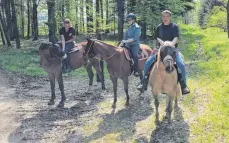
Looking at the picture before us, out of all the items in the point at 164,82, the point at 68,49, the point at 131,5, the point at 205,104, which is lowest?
the point at 205,104

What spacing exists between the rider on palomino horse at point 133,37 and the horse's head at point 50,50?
2.33 m

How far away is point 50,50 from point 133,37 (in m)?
2.94

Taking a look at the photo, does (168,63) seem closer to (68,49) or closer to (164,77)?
(164,77)

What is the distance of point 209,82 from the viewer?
1318 cm

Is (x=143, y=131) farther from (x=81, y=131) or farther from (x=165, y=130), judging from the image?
(x=81, y=131)

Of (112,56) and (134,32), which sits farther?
(134,32)

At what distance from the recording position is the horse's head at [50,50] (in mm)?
11180

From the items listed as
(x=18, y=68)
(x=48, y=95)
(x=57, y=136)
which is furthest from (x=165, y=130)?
(x=18, y=68)

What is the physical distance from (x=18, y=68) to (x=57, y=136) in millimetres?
12550

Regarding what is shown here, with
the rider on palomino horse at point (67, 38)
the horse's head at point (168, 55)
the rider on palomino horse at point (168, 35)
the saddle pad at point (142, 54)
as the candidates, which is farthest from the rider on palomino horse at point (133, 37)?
the horse's head at point (168, 55)

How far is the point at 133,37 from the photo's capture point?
11.1 metres

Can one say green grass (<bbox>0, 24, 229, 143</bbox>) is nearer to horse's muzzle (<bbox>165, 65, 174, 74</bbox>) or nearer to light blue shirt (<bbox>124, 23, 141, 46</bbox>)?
horse's muzzle (<bbox>165, 65, 174, 74</bbox>)

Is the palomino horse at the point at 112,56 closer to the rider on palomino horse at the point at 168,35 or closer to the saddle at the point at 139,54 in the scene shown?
the saddle at the point at 139,54

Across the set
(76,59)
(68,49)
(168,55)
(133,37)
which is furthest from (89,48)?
(168,55)
